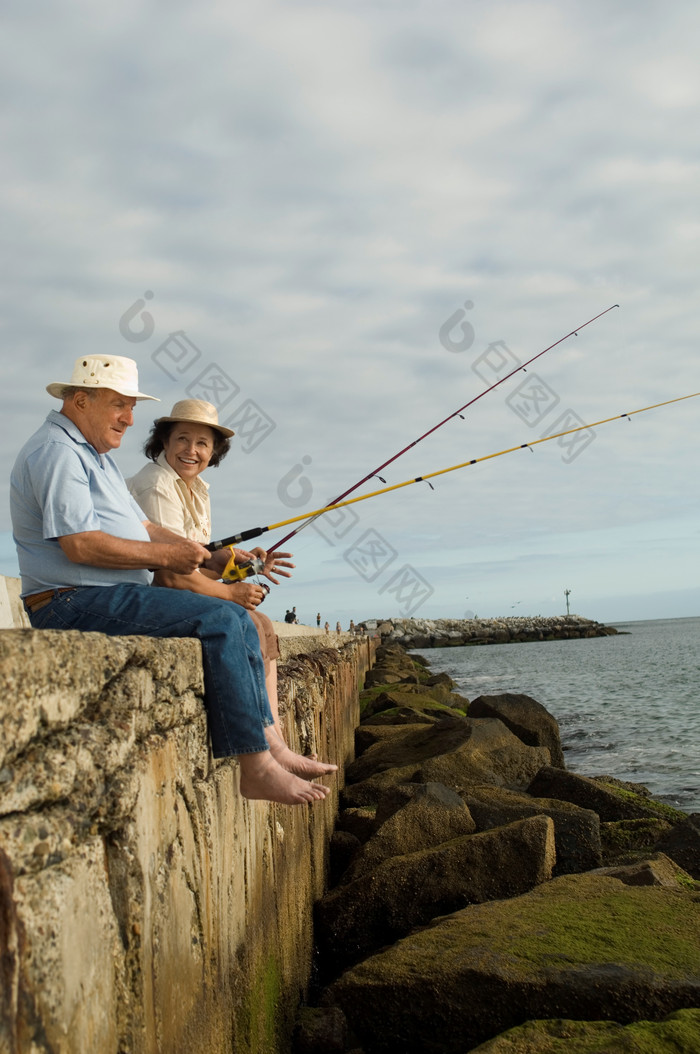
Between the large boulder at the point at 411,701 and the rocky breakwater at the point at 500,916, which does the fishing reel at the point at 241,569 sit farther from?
the large boulder at the point at 411,701

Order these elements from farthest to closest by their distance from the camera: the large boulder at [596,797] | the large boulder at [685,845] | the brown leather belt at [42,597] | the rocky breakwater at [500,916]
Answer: the large boulder at [596,797]
the large boulder at [685,845]
the rocky breakwater at [500,916]
the brown leather belt at [42,597]

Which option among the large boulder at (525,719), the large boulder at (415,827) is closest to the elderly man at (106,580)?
the large boulder at (415,827)

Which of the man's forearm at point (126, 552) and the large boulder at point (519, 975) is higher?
the man's forearm at point (126, 552)

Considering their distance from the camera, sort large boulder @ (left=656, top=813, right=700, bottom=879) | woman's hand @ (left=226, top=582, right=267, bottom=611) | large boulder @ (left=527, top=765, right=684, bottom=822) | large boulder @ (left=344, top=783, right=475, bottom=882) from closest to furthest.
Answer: woman's hand @ (left=226, top=582, right=267, bottom=611)
large boulder @ (left=344, top=783, right=475, bottom=882)
large boulder @ (left=656, top=813, right=700, bottom=879)
large boulder @ (left=527, top=765, right=684, bottom=822)

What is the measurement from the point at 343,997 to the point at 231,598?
1622mm

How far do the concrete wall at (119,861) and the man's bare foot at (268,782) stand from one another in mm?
48

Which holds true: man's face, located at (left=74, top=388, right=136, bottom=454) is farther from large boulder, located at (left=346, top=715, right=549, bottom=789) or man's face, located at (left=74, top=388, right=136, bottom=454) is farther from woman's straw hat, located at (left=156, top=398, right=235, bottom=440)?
large boulder, located at (left=346, top=715, right=549, bottom=789)

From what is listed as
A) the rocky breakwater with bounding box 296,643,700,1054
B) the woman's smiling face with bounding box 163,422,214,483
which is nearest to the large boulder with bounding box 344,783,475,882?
the rocky breakwater with bounding box 296,643,700,1054

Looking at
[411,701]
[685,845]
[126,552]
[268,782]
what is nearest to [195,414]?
[126,552]

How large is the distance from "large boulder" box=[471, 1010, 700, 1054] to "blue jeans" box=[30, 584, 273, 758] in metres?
1.21

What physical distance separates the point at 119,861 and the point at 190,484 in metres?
2.79

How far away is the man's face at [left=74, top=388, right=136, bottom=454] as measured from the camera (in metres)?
3.43

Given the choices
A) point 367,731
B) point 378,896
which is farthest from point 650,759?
point 378,896

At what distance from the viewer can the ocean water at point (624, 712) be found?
12.2 meters
